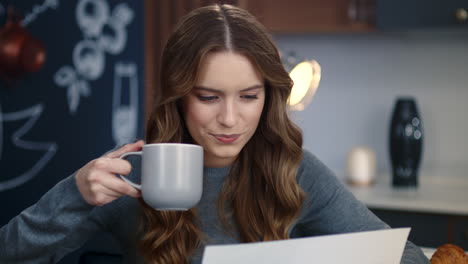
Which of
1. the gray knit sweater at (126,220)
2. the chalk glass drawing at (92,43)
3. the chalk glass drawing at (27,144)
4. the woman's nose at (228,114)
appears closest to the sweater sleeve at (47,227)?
the gray knit sweater at (126,220)

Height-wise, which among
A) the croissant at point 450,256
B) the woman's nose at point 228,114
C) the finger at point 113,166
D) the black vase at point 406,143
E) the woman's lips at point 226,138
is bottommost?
the black vase at point 406,143

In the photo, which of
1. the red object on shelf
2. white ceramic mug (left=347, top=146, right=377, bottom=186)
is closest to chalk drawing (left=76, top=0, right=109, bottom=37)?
the red object on shelf

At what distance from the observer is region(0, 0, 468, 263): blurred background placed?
8.76 ft

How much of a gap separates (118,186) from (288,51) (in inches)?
82.5

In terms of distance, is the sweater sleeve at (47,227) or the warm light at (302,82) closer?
the sweater sleeve at (47,227)

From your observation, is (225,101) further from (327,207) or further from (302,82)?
(302,82)

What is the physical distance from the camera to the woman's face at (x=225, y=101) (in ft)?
3.68

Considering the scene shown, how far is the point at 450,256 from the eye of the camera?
3.76ft

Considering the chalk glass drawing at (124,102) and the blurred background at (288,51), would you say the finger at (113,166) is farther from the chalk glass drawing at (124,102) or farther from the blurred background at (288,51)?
the chalk glass drawing at (124,102)

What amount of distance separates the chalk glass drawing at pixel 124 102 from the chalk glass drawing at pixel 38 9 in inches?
16.6

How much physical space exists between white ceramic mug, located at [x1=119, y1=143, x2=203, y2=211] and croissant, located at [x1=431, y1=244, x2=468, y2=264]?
0.52 m

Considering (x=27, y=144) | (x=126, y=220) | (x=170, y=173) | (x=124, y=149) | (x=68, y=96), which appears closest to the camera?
(x=170, y=173)

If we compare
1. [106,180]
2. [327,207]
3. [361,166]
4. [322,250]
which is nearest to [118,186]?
[106,180]

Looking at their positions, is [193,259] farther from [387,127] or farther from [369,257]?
[387,127]
